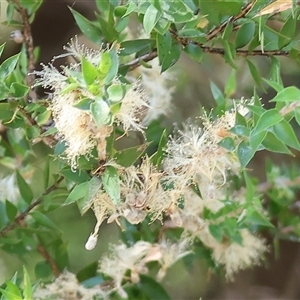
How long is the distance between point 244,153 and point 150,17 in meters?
0.15

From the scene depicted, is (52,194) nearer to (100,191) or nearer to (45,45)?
(100,191)

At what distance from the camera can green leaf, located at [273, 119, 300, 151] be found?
42cm

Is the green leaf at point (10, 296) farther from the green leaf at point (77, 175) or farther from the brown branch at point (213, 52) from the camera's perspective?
the brown branch at point (213, 52)

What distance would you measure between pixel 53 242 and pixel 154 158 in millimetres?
240

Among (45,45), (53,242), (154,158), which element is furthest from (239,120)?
(45,45)

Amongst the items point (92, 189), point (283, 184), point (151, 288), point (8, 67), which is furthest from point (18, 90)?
point (283, 184)

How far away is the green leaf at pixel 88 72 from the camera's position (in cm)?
36

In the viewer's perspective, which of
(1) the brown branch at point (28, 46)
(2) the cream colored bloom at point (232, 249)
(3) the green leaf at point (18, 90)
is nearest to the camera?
(3) the green leaf at point (18, 90)

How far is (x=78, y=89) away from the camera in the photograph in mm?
387

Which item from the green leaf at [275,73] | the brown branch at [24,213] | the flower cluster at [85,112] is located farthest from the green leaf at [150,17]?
the brown branch at [24,213]

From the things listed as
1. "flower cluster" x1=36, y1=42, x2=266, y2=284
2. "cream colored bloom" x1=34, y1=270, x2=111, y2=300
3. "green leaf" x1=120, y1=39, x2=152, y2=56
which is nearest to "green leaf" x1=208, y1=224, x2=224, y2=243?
"flower cluster" x1=36, y1=42, x2=266, y2=284

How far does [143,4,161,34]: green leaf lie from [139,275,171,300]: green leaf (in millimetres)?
365

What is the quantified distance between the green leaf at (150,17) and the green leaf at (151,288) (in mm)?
365

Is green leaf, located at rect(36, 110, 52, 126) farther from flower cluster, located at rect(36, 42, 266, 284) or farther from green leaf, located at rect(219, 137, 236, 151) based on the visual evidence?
green leaf, located at rect(219, 137, 236, 151)
